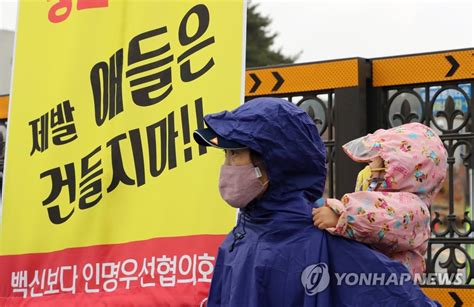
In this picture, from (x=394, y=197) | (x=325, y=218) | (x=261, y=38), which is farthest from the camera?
(x=261, y=38)

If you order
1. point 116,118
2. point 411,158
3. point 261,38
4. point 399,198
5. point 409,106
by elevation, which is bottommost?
point 399,198

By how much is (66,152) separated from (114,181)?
292 millimetres

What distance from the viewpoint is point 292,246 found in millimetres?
2861

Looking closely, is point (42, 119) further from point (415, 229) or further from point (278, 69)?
point (415, 229)

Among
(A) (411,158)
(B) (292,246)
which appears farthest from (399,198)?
(B) (292,246)

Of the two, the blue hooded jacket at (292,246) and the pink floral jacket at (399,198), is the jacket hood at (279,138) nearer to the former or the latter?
the blue hooded jacket at (292,246)

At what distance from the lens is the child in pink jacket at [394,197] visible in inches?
111

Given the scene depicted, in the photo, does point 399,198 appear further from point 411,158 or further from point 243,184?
point 243,184

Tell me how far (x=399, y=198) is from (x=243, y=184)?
1.52ft

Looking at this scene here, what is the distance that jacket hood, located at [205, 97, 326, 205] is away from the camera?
113 inches

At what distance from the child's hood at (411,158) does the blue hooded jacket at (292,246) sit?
0.83 feet

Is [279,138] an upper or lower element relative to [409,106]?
lower

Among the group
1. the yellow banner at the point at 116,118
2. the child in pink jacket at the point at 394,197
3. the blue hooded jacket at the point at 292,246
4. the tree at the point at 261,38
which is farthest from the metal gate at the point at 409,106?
the tree at the point at 261,38

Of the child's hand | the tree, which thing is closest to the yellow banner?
the child's hand
